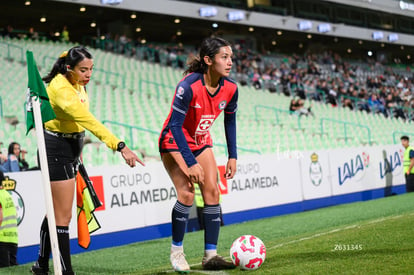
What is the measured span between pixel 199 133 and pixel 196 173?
59cm

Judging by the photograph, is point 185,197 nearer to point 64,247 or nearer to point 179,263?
point 179,263

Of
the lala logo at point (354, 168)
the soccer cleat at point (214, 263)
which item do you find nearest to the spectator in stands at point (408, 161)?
the lala logo at point (354, 168)

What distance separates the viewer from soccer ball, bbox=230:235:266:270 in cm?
527

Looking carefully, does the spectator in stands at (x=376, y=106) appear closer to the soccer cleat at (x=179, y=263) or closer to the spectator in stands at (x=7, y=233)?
the spectator in stands at (x=7, y=233)

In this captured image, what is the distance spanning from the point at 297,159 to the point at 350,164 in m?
2.44

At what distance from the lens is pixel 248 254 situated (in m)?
5.29

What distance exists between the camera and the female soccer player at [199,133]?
528 centimetres

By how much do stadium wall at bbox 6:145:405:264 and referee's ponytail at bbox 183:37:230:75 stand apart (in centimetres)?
502

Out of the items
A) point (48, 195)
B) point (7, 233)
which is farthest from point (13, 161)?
point (48, 195)

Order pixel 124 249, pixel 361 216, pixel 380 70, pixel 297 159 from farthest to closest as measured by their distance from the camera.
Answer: pixel 380 70 → pixel 297 159 → pixel 361 216 → pixel 124 249

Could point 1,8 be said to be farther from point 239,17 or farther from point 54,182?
point 54,182

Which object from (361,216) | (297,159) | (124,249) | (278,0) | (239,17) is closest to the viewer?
(124,249)

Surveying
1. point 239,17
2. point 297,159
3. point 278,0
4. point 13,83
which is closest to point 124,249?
point 297,159

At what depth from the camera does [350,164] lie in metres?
17.0
